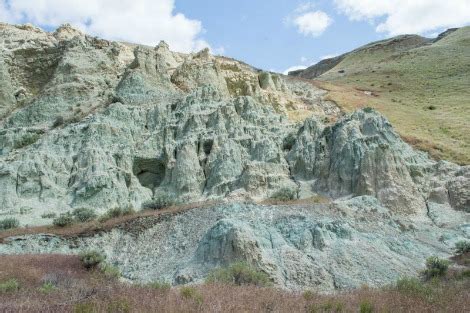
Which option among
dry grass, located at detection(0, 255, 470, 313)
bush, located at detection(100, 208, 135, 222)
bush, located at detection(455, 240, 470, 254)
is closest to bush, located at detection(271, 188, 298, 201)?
bush, located at detection(100, 208, 135, 222)

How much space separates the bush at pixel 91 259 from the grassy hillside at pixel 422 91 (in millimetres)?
29127

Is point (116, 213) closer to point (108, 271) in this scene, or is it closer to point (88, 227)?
point (88, 227)

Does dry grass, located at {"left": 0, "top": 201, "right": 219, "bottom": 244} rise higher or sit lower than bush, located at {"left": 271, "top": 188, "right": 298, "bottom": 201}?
lower

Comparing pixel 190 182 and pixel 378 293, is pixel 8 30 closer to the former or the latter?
pixel 190 182

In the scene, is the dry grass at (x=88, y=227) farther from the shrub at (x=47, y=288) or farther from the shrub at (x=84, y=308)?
the shrub at (x=84, y=308)

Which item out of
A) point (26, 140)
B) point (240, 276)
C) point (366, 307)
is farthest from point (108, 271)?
point (26, 140)

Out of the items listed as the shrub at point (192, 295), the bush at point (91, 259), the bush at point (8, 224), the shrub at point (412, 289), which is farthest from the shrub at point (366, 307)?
the bush at point (8, 224)

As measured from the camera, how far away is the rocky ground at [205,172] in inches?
802

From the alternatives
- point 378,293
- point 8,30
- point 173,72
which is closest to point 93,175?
point 173,72

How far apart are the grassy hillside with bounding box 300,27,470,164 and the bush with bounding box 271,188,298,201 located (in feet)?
53.5

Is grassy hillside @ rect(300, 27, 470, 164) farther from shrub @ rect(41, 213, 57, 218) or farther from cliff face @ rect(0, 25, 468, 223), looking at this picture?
shrub @ rect(41, 213, 57, 218)

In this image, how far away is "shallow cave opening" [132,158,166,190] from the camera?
35625mm

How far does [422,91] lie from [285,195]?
6035 cm

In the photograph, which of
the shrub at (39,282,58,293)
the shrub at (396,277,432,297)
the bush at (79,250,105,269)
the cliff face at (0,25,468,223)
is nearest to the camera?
the shrub at (396,277,432,297)
